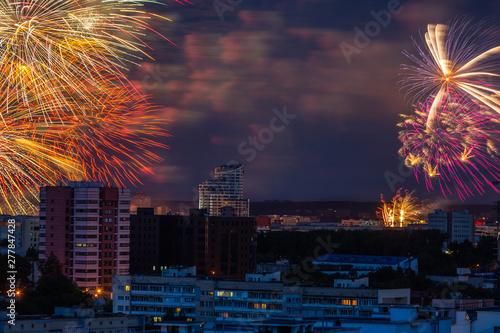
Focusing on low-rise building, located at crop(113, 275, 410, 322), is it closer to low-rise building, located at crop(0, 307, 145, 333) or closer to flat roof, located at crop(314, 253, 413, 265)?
low-rise building, located at crop(0, 307, 145, 333)

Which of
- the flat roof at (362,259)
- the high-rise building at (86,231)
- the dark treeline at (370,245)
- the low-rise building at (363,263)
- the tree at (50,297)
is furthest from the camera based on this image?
the dark treeline at (370,245)

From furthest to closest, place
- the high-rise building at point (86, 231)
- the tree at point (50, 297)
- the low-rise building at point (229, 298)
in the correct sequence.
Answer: the high-rise building at point (86, 231), the low-rise building at point (229, 298), the tree at point (50, 297)

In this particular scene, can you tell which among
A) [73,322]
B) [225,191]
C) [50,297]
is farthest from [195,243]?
[225,191]

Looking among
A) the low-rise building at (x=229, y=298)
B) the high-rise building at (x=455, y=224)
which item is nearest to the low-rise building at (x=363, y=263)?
the low-rise building at (x=229, y=298)

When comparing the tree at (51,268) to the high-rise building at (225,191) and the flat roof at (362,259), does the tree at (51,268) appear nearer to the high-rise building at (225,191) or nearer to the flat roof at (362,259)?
the flat roof at (362,259)

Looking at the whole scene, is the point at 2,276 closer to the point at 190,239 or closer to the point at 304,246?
the point at 190,239

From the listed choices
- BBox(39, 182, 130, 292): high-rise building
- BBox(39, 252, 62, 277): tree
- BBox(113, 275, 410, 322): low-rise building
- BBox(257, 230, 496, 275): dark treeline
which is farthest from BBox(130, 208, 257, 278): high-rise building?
BBox(113, 275, 410, 322): low-rise building
